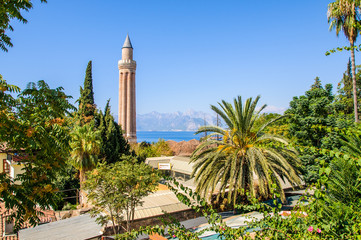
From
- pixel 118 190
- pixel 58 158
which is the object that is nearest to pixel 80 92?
A: pixel 118 190

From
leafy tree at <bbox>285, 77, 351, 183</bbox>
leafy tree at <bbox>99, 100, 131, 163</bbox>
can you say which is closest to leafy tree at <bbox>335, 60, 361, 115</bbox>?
leafy tree at <bbox>285, 77, 351, 183</bbox>

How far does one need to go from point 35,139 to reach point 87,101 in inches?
1173

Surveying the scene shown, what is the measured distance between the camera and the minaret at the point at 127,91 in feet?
Answer: 176

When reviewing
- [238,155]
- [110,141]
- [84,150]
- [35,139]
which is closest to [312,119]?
[238,155]

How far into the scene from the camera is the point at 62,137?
4652mm

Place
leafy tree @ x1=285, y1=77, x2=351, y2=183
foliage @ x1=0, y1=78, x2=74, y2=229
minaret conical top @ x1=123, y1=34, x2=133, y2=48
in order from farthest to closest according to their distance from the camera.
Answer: minaret conical top @ x1=123, y1=34, x2=133, y2=48
leafy tree @ x1=285, y1=77, x2=351, y2=183
foliage @ x1=0, y1=78, x2=74, y2=229

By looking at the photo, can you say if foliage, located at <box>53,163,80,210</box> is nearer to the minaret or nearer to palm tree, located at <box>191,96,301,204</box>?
palm tree, located at <box>191,96,301,204</box>

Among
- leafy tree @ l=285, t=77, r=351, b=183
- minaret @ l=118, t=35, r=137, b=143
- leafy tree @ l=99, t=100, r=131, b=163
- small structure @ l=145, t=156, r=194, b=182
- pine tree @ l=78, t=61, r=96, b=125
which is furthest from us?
minaret @ l=118, t=35, r=137, b=143

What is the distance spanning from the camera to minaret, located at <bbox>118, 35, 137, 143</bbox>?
176 feet

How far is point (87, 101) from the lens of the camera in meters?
32.6

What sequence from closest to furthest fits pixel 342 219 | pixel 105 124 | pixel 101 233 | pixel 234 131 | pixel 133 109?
pixel 342 219
pixel 101 233
pixel 234 131
pixel 105 124
pixel 133 109

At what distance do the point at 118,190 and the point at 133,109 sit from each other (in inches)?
1752

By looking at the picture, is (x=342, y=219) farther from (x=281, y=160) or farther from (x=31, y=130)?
(x=281, y=160)

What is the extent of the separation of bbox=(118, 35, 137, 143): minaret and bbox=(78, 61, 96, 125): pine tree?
19.9 metres
